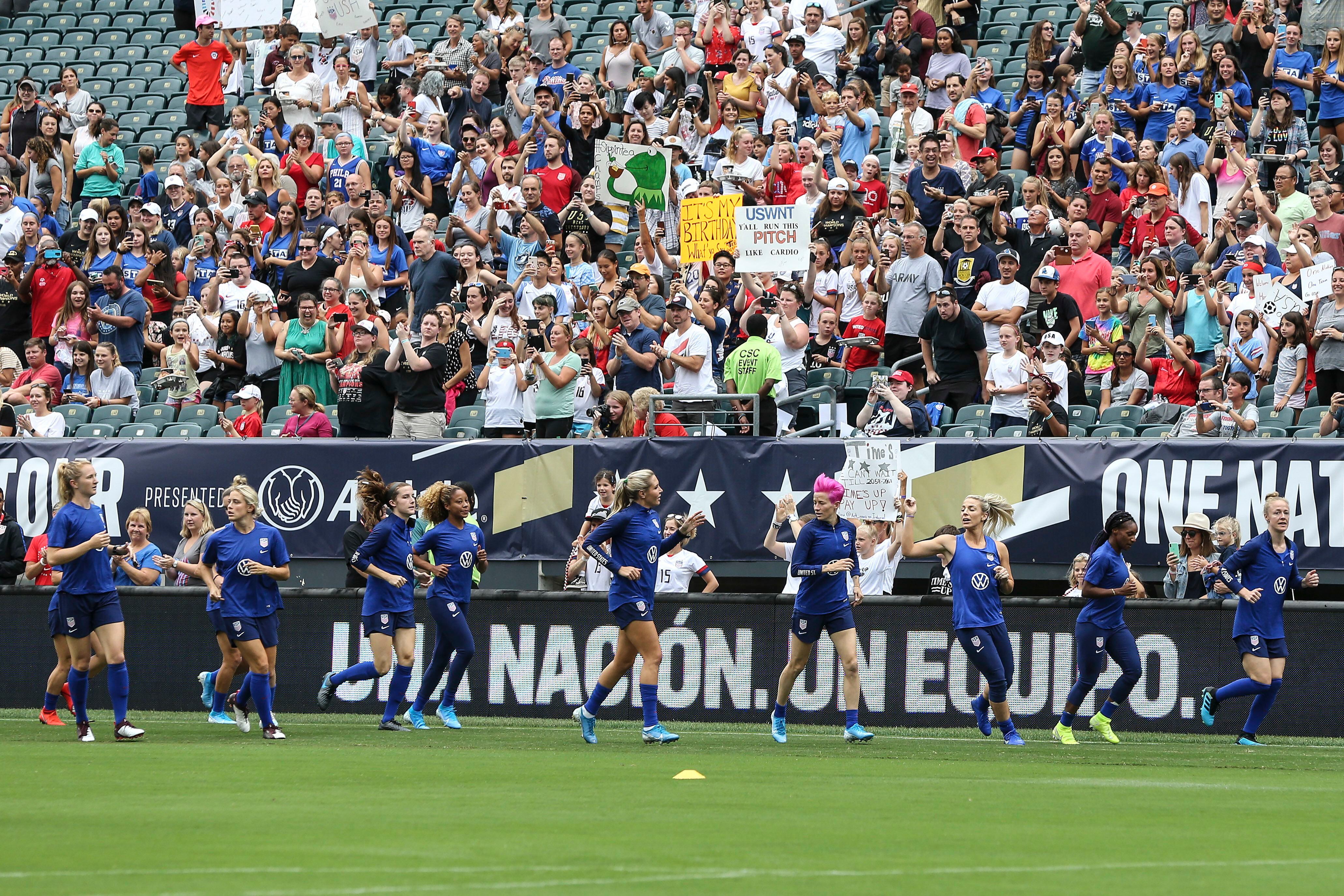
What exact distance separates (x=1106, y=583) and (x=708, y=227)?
6309 millimetres

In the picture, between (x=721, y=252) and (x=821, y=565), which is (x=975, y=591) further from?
(x=721, y=252)

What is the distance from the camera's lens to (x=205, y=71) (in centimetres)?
2767

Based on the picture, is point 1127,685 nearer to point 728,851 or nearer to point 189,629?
point 728,851

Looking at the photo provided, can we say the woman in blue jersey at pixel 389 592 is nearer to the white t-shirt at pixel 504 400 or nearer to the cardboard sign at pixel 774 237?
the white t-shirt at pixel 504 400

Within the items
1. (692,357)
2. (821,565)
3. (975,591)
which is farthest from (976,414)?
(821,565)

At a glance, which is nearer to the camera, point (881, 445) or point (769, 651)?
point (881, 445)

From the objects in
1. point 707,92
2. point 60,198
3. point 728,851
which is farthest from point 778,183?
point 728,851

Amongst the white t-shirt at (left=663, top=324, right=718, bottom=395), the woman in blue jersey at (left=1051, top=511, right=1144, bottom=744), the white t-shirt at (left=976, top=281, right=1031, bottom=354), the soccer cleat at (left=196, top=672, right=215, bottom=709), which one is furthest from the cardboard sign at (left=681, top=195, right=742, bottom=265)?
the soccer cleat at (left=196, top=672, right=215, bottom=709)

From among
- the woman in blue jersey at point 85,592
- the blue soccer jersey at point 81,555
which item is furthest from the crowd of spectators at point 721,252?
the blue soccer jersey at point 81,555

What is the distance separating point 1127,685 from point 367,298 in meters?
9.99

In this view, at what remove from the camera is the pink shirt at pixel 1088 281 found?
18984mm

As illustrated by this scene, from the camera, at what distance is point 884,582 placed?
17.2 metres

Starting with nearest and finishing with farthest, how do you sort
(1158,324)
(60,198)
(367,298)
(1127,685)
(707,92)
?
1. (1127,685)
2. (1158,324)
3. (367,298)
4. (707,92)
5. (60,198)

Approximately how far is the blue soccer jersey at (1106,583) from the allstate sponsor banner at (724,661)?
1.38m
